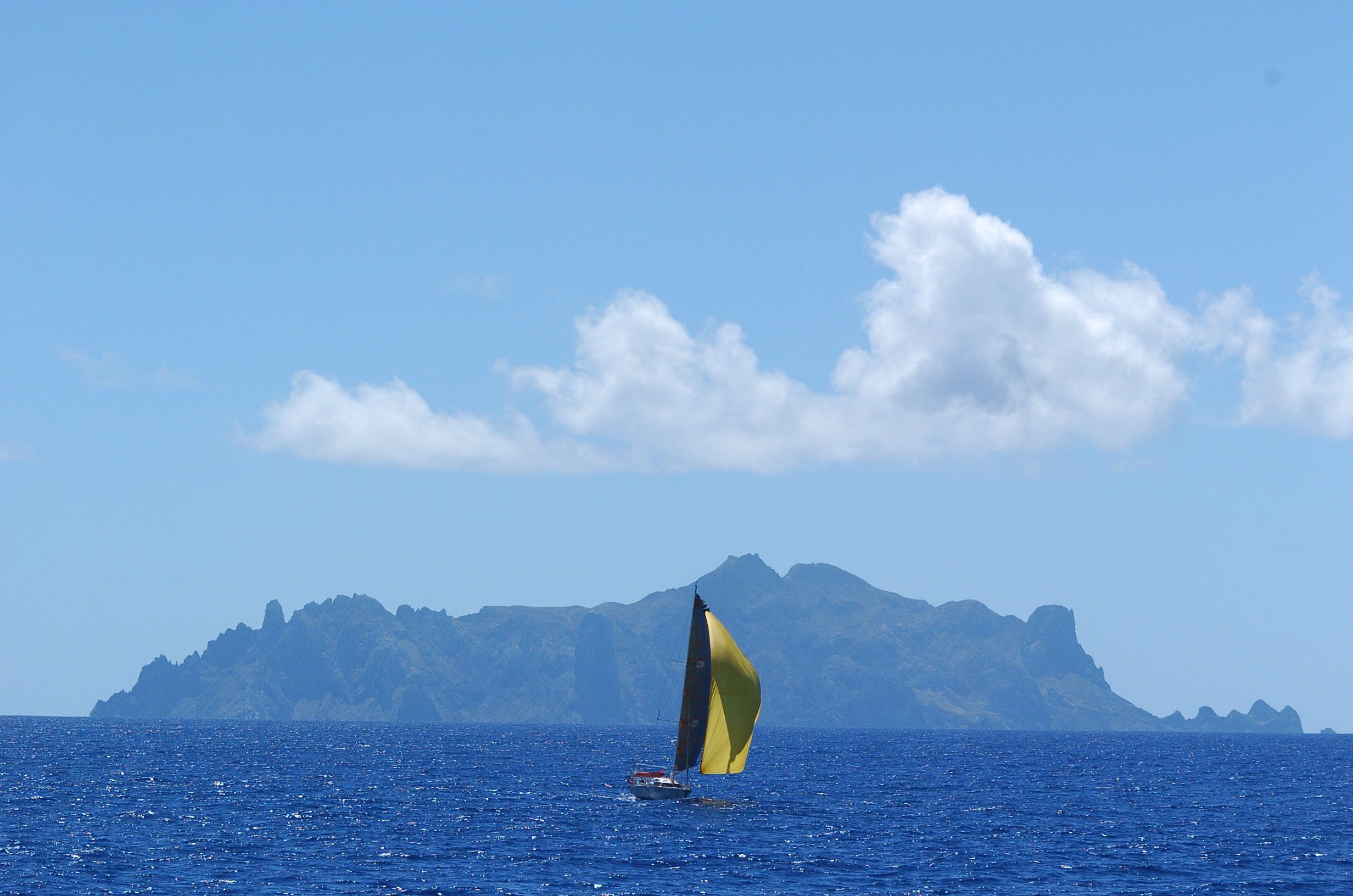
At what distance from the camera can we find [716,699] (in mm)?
87125

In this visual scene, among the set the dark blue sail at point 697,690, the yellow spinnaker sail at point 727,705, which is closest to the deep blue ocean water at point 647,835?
the yellow spinnaker sail at point 727,705

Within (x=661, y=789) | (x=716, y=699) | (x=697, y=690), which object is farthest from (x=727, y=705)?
(x=661, y=789)

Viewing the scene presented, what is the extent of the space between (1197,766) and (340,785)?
4502 inches

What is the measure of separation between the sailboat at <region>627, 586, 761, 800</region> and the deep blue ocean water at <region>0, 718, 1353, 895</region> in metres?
3.72

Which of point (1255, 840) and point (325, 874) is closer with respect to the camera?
point (325, 874)

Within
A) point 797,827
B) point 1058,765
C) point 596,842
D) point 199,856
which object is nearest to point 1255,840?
point 797,827

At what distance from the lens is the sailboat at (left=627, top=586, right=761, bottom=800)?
8606 cm

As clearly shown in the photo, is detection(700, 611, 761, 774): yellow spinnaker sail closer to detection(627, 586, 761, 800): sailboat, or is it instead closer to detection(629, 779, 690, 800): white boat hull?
detection(627, 586, 761, 800): sailboat

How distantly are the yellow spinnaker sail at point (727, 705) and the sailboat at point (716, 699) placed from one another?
0.11 feet

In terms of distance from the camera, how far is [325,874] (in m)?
63.7

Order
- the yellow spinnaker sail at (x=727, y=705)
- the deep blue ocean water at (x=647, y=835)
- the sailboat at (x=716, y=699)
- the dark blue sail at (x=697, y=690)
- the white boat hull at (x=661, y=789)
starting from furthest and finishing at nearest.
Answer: the white boat hull at (x=661, y=789), the dark blue sail at (x=697, y=690), the sailboat at (x=716, y=699), the yellow spinnaker sail at (x=727, y=705), the deep blue ocean water at (x=647, y=835)

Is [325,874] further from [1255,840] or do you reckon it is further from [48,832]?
[1255,840]

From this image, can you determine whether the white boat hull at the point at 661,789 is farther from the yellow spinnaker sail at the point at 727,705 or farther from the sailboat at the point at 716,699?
the yellow spinnaker sail at the point at 727,705

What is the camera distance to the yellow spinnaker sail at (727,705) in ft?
281
